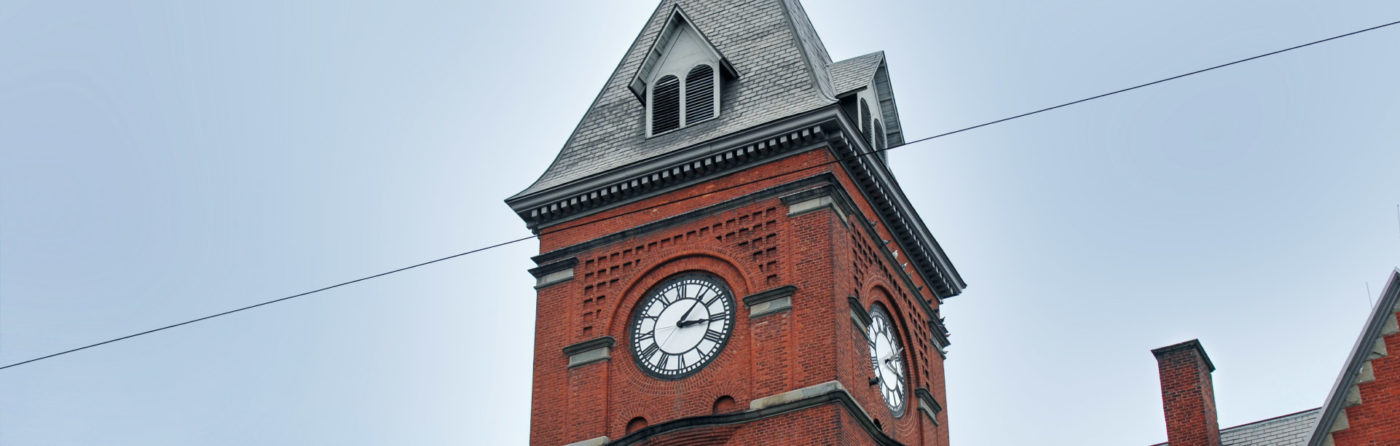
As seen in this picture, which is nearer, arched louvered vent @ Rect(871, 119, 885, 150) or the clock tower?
the clock tower

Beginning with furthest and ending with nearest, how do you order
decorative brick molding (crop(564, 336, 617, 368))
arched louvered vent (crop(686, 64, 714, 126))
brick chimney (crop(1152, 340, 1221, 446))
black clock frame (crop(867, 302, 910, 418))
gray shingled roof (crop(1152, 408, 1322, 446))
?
arched louvered vent (crop(686, 64, 714, 126)), black clock frame (crop(867, 302, 910, 418)), decorative brick molding (crop(564, 336, 617, 368)), brick chimney (crop(1152, 340, 1221, 446)), gray shingled roof (crop(1152, 408, 1322, 446))

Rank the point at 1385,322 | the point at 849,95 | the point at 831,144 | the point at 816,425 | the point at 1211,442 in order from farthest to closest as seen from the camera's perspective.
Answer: the point at 849,95 → the point at 831,144 → the point at 816,425 → the point at 1211,442 → the point at 1385,322

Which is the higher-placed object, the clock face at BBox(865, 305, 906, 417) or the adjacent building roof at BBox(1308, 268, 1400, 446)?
the clock face at BBox(865, 305, 906, 417)

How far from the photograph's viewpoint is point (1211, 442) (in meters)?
35.2

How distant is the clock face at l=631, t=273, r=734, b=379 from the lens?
133ft

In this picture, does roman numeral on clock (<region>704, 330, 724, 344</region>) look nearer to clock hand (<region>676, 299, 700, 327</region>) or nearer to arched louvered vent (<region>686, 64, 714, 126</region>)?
clock hand (<region>676, 299, 700, 327</region>)

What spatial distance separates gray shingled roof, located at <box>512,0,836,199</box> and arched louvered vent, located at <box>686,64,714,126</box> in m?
0.30

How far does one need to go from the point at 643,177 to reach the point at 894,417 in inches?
275

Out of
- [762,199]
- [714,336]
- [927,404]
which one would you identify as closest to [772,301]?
[714,336]

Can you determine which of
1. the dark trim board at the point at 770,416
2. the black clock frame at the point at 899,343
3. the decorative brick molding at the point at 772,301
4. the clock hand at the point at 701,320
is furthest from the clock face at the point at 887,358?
the clock hand at the point at 701,320

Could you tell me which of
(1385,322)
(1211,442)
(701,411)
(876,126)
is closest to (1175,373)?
(1211,442)

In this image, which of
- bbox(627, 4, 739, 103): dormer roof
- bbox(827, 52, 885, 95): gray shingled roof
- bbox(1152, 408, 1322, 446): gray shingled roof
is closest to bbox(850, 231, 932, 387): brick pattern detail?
bbox(827, 52, 885, 95): gray shingled roof

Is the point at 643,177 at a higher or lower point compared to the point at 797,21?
lower

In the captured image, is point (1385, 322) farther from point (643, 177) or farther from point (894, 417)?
point (643, 177)
